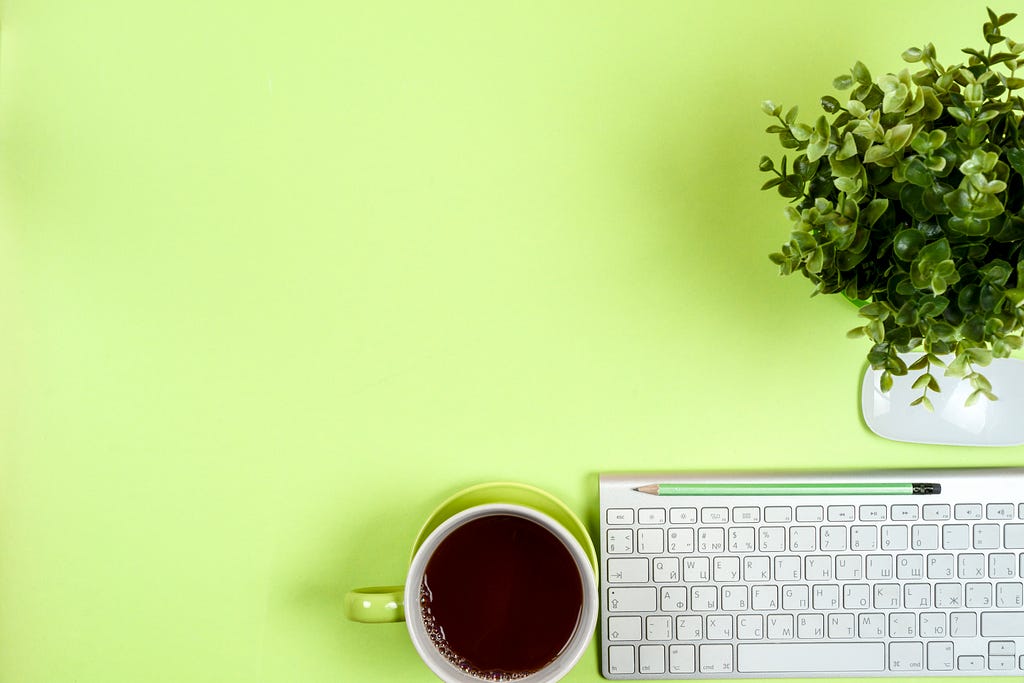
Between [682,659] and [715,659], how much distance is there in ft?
0.09

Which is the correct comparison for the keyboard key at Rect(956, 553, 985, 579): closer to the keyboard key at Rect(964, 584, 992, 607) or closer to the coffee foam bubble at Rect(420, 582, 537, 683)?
the keyboard key at Rect(964, 584, 992, 607)

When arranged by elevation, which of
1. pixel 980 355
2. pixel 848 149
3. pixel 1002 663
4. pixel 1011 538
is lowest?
pixel 1002 663

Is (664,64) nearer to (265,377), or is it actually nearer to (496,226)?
(496,226)

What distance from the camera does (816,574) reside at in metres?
0.66

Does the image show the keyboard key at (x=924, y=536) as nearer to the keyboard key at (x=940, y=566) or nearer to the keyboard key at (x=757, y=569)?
the keyboard key at (x=940, y=566)

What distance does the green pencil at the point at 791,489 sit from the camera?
658 millimetres

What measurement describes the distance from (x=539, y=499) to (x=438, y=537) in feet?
0.31

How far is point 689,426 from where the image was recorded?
68cm

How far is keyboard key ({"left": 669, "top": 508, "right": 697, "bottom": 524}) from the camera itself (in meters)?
0.66

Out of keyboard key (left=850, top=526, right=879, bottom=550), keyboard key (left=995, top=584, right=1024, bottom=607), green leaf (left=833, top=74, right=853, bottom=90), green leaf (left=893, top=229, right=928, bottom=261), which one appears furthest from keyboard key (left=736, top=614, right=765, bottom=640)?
green leaf (left=833, top=74, right=853, bottom=90)

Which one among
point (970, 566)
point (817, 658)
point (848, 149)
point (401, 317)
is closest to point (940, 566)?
point (970, 566)

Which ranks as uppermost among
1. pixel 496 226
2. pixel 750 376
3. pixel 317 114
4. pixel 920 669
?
pixel 317 114

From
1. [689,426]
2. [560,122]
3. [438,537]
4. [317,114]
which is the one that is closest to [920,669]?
[689,426]

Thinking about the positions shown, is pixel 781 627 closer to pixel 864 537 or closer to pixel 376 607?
pixel 864 537
